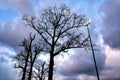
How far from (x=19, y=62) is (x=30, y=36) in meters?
6.46

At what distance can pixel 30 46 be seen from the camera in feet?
135

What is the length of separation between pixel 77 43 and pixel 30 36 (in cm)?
1264

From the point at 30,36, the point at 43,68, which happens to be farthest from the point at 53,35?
the point at 43,68

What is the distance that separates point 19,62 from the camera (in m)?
43.3

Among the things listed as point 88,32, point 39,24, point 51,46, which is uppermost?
point 39,24

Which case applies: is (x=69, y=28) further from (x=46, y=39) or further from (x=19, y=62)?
(x=19, y=62)

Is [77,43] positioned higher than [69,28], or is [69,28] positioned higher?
[69,28]

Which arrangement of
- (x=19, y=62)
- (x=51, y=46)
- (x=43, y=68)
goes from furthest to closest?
1. (x=43, y=68)
2. (x=19, y=62)
3. (x=51, y=46)

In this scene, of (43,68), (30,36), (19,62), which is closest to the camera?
(30,36)

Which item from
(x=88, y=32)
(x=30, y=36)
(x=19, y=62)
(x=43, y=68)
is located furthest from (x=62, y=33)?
(x=43, y=68)

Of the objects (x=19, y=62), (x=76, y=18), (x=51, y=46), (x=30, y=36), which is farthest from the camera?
(x=19, y=62)

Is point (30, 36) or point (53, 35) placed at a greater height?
point (30, 36)

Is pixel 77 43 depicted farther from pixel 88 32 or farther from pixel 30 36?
pixel 30 36

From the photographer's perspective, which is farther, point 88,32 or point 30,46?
point 30,46
